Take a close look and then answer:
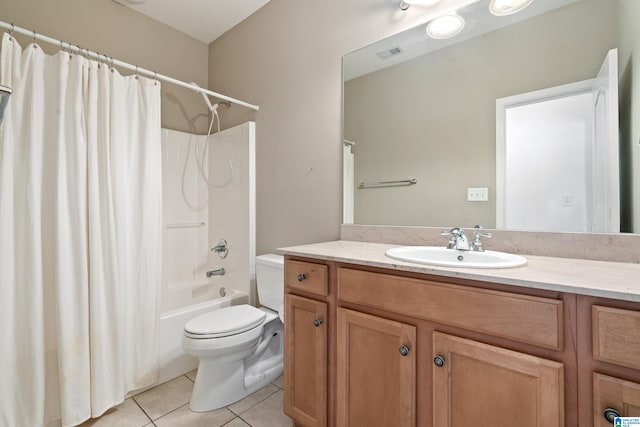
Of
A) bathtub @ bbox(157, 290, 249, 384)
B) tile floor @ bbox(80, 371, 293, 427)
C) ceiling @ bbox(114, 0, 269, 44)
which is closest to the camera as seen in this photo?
tile floor @ bbox(80, 371, 293, 427)

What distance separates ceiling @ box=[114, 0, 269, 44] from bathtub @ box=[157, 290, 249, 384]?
2218 millimetres

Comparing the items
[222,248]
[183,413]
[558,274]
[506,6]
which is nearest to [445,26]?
[506,6]

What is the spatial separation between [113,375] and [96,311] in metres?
0.38

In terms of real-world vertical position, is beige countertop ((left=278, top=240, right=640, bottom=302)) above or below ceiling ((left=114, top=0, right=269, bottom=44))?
below

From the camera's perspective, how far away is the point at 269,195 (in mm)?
2115

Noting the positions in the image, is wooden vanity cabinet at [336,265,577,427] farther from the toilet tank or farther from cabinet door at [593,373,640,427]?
the toilet tank

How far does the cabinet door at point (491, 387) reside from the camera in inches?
27.7

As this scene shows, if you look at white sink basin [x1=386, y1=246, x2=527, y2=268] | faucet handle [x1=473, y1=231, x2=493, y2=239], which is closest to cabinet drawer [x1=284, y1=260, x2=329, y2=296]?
white sink basin [x1=386, y1=246, x2=527, y2=268]

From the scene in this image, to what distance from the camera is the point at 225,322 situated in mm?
1536

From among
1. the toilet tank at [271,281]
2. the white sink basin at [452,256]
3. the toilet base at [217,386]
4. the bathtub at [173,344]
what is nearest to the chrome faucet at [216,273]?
the bathtub at [173,344]

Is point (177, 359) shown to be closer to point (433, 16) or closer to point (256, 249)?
point (256, 249)

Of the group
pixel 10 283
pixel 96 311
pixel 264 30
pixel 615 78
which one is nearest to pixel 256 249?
pixel 96 311

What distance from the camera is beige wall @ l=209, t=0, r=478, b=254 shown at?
167cm

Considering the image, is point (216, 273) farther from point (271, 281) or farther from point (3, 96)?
point (3, 96)
